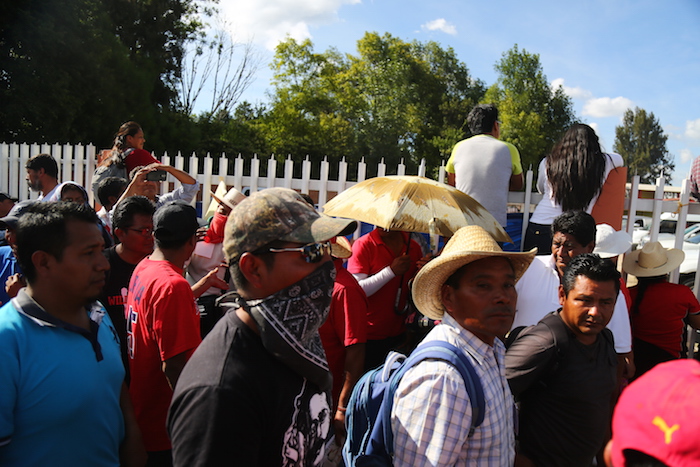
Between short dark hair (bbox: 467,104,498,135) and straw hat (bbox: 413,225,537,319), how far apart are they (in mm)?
2618

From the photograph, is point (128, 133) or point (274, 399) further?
point (128, 133)

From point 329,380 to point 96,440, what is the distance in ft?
3.08

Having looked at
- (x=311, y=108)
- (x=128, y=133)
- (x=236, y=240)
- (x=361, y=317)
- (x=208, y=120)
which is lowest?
(x=361, y=317)

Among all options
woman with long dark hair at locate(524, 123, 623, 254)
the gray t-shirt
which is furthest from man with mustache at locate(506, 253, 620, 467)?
woman with long dark hair at locate(524, 123, 623, 254)

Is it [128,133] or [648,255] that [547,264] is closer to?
[648,255]

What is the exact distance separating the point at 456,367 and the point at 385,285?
1864 millimetres

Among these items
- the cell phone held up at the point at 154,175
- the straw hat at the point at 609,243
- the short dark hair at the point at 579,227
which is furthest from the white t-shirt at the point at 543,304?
the cell phone held up at the point at 154,175

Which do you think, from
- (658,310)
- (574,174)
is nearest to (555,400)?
(574,174)

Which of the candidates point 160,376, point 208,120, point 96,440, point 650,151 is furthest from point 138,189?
point 650,151

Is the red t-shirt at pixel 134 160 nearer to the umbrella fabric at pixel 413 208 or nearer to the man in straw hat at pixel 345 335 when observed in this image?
the umbrella fabric at pixel 413 208

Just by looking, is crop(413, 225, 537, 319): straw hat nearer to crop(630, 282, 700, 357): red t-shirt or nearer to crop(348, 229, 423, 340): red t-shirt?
crop(348, 229, 423, 340): red t-shirt

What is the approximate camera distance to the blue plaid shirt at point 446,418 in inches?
65.1

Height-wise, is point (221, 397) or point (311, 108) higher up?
point (311, 108)

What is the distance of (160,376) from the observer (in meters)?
2.44
